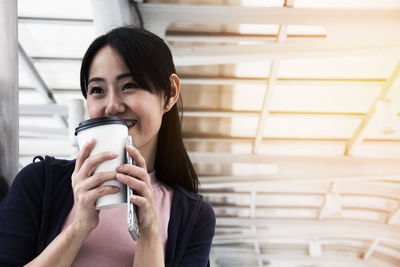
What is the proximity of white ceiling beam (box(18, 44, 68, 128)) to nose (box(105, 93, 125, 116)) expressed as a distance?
22.3 ft

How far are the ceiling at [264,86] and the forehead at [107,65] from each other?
2.95 metres

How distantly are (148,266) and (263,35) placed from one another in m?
6.76

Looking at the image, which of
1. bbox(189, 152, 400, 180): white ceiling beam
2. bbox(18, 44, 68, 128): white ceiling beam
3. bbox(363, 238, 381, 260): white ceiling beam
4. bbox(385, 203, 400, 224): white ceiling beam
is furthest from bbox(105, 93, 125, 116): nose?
bbox(363, 238, 381, 260): white ceiling beam

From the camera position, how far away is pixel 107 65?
1.42 m

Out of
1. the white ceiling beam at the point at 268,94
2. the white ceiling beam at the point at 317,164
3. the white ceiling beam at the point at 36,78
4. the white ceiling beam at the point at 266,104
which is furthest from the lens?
the white ceiling beam at the point at 317,164

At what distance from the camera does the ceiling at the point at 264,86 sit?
21.9 ft

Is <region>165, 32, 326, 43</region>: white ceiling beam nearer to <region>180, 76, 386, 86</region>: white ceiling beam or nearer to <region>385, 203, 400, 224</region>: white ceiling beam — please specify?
<region>180, 76, 386, 86</region>: white ceiling beam

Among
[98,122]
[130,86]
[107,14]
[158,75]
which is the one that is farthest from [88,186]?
[107,14]

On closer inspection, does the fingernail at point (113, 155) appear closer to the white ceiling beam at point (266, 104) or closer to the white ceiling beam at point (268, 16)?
the white ceiling beam at point (268, 16)

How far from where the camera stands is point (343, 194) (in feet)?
50.3

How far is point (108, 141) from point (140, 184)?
12 centimetres

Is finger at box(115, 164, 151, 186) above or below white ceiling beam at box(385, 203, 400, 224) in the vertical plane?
below

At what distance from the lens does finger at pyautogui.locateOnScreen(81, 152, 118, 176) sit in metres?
1.13

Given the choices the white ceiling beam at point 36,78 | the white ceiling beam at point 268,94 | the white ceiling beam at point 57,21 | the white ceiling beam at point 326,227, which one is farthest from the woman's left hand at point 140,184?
the white ceiling beam at point 326,227
